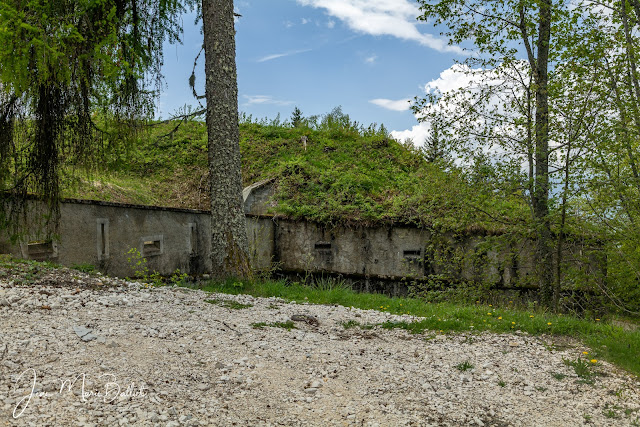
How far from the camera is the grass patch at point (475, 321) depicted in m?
5.96

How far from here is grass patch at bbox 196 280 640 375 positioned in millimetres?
5957

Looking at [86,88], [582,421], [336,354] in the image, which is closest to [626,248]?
[582,421]

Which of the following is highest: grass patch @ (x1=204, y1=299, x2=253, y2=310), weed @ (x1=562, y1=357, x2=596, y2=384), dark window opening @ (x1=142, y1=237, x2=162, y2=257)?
dark window opening @ (x1=142, y1=237, x2=162, y2=257)

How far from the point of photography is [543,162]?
938cm

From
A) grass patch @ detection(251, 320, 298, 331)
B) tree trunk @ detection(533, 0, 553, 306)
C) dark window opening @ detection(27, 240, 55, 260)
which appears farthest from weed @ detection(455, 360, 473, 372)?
dark window opening @ detection(27, 240, 55, 260)

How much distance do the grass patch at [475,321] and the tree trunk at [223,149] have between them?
0.56 metres

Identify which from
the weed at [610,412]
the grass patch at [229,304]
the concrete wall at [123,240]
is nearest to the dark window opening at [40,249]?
the concrete wall at [123,240]

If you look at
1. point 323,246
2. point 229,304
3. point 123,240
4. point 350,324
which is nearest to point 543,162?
point 350,324

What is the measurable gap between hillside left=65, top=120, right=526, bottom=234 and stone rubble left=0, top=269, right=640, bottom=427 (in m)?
4.45

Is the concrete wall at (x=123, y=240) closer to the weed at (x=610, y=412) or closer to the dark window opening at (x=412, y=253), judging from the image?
the dark window opening at (x=412, y=253)

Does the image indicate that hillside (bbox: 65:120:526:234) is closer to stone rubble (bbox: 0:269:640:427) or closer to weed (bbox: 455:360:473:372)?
stone rubble (bbox: 0:269:640:427)

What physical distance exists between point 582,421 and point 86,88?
8840mm

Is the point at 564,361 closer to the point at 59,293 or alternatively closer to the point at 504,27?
the point at 59,293

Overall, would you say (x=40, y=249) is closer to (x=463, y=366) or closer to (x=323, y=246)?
(x=463, y=366)
